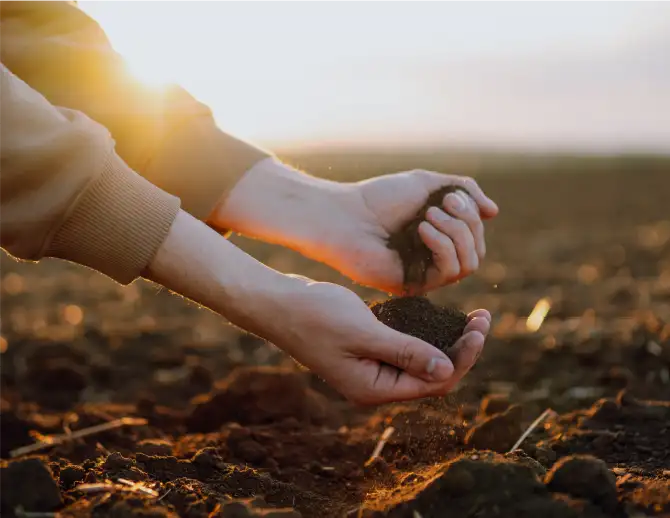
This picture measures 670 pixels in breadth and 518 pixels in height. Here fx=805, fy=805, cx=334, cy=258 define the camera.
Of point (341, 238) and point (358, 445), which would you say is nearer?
point (358, 445)

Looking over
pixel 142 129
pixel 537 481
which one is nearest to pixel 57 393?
pixel 142 129

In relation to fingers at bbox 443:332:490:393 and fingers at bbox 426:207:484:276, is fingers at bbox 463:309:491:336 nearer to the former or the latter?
fingers at bbox 443:332:490:393

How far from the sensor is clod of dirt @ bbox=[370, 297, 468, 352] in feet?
7.27

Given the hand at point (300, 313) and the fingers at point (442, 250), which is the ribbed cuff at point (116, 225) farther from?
the fingers at point (442, 250)

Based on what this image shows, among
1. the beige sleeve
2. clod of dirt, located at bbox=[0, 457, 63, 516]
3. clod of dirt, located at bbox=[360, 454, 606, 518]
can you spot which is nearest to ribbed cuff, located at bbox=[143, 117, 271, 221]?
the beige sleeve

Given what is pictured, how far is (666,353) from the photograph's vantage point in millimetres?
3309

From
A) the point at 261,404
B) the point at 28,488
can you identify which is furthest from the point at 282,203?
the point at 28,488

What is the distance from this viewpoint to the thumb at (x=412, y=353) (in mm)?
1984

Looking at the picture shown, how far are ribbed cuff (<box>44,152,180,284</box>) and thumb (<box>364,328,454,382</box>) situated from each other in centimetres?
59

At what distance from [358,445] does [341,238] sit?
673 mm

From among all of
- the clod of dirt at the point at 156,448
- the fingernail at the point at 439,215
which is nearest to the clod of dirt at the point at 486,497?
the clod of dirt at the point at 156,448

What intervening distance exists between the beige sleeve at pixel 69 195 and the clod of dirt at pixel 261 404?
0.96 m

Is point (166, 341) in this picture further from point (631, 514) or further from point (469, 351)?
point (631, 514)

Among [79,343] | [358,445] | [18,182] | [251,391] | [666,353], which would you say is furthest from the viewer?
[79,343]
